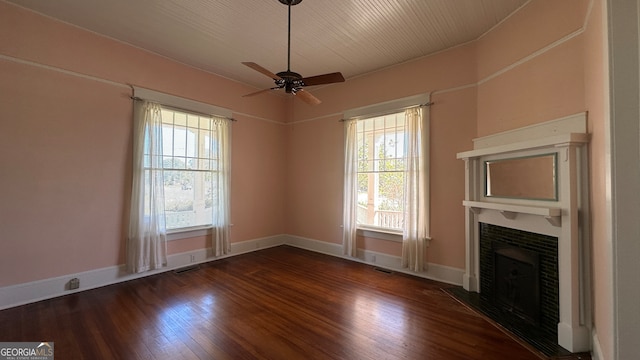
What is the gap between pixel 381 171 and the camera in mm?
4488

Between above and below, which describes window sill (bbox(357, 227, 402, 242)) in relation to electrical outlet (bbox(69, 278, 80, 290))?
above

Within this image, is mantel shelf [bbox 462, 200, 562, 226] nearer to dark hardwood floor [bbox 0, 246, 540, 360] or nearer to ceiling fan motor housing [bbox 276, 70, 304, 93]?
dark hardwood floor [bbox 0, 246, 540, 360]

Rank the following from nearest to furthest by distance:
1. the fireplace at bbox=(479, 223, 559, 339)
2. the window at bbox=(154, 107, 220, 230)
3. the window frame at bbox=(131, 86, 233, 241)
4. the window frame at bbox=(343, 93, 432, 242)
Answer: the fireplace at bbox=(479, 223, 559, 339), the window frame at bbox=(131, 86, 233, 241), the window frame at bbox=(343, 93, 432, 242), the window at bbox=(154, 107, 220, 230)

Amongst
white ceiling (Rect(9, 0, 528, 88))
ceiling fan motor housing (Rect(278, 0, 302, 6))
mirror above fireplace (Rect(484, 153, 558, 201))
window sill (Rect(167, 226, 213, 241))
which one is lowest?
window sill (Rect(167, 226, 213, 241))

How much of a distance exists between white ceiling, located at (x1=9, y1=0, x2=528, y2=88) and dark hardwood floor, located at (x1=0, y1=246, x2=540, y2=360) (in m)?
3.42

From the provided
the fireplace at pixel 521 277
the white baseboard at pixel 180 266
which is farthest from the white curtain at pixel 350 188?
the fireplace at pixel 521 277

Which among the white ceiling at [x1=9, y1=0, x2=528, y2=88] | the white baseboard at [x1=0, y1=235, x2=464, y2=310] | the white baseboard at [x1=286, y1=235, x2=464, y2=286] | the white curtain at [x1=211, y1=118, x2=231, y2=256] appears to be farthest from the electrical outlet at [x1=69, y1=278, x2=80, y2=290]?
the white baseboard at [x1=286, y1=235, x2=464, y2=286]

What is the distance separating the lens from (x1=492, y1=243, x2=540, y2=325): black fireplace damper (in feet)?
8.34

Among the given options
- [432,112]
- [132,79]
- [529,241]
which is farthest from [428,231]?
[132,79]

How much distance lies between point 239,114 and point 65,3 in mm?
2659

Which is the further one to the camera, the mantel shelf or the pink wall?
the pink wall

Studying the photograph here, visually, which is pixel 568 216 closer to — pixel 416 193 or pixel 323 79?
pixel 416 193

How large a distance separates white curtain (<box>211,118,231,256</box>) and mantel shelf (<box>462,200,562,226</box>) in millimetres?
3972

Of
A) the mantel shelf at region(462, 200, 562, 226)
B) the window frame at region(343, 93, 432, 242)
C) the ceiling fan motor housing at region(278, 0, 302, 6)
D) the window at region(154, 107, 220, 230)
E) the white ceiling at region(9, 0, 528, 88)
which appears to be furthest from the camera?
the window at region(154, 107, 220, 230)
